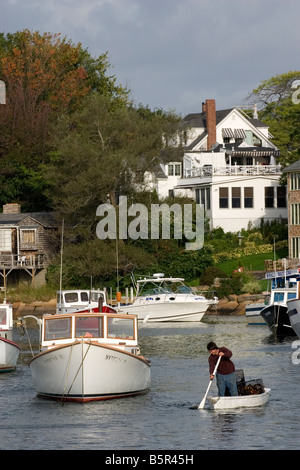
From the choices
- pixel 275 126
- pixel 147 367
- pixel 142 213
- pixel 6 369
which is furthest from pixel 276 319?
pixel 275 126

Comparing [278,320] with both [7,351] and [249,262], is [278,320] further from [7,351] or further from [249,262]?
[249,262]

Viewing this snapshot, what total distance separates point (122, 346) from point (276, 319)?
23.0 metres

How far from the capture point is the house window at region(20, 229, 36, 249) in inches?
3339

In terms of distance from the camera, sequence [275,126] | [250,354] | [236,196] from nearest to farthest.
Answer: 1. [250,354]
2. [236,196]
3. [275,126]

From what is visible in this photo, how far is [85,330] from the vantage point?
3284cm

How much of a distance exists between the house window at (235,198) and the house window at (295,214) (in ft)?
27.4

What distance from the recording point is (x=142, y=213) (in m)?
80.9

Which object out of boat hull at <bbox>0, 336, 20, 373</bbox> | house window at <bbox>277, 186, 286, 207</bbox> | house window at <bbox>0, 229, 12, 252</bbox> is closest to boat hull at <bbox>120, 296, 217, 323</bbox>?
house window at <bbox>0, 229, 12, 252</bbox>

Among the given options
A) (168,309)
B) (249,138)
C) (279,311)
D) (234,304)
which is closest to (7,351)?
(279,311)

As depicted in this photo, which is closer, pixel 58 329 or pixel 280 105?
pixel 58 329

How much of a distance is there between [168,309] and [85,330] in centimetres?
3341

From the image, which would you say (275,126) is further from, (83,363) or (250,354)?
(83,363)

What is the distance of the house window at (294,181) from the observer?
8162 centimetres
